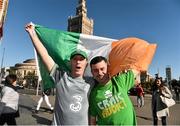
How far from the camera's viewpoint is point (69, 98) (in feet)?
10.1

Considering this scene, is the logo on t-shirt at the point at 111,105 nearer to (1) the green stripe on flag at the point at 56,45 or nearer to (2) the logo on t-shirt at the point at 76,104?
(2) the logo on t-shirt at the point at 76,104

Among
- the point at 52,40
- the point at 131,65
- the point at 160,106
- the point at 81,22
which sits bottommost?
the point at 160,106

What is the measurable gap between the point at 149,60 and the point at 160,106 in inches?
219

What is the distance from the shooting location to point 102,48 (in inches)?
182

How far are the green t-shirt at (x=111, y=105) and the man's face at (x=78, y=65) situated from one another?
0.26m

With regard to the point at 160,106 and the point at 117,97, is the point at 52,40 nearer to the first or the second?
the point at 117,97

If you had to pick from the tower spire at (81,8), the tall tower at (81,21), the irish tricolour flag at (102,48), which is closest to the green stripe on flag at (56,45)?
the irish tricolour flag at (102,48)

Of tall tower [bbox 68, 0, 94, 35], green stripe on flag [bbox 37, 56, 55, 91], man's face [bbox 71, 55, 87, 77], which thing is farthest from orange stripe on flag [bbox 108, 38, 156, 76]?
tall tower [bbox 68, 0, 94, 35]

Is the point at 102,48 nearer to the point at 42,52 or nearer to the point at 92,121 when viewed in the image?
the point at 42,52

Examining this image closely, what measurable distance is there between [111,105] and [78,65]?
57cm

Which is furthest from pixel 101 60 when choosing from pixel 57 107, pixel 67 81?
pixel 57 107

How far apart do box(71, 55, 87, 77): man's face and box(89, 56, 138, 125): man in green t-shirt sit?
4.8 inches

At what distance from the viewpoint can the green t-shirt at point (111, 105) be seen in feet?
10.1

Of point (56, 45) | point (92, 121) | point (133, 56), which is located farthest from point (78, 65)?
point (56, 45)
